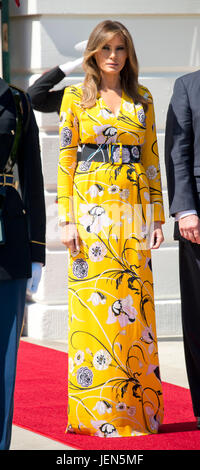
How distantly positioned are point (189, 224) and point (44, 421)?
3.66 ft

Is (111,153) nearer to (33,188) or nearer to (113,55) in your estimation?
(113,55)

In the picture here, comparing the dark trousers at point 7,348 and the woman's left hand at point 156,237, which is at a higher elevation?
the woman's left hand at point 156,237

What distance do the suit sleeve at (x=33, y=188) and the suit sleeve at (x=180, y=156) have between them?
3.29 feet

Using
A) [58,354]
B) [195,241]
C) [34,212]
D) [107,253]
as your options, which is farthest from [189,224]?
[58,354]

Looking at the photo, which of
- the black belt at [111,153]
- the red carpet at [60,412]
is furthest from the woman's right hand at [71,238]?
the red carpet at [60,412]

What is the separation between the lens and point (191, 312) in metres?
4.46

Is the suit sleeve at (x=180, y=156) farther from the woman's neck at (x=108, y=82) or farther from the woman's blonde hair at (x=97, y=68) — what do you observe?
the woman's neck at (x=108, y=82)

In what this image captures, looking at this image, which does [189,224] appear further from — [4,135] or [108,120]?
[4,135]

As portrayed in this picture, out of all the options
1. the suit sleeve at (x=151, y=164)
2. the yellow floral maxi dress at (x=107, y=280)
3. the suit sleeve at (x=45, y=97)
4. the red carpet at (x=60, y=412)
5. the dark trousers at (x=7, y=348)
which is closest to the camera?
the dark trousers at (x=7, y=348)

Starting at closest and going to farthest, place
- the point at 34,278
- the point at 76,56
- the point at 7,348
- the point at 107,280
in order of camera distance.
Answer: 1. the point at 7,348
2. the point at 34,278
3. the point at 107,280
4. the point at 76,56

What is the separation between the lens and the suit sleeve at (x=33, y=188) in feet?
11.2

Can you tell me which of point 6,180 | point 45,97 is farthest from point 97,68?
point 6,180

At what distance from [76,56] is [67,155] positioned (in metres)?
2.97

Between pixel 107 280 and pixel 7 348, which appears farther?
pixel 107 280
